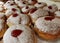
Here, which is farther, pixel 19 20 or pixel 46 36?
pixel 19 20

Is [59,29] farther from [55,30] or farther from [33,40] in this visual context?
[33,40]

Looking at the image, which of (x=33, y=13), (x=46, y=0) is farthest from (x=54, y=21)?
(x=46, y=0)

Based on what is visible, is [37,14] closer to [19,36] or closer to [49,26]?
[49,26]

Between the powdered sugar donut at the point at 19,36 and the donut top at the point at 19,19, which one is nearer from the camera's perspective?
the powdered sugar donut at the point at 19,36

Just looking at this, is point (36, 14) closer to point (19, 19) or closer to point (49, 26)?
point (19, 19)

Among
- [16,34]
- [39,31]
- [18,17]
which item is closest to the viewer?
[16,34]

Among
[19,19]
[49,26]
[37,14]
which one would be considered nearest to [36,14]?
[37,14]

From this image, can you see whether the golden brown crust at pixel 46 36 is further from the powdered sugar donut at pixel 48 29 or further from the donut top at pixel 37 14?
the donut top at pixel 37 14

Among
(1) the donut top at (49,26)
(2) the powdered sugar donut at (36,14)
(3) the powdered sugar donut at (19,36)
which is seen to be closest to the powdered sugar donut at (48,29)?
(1) the donut top at (49,26)
